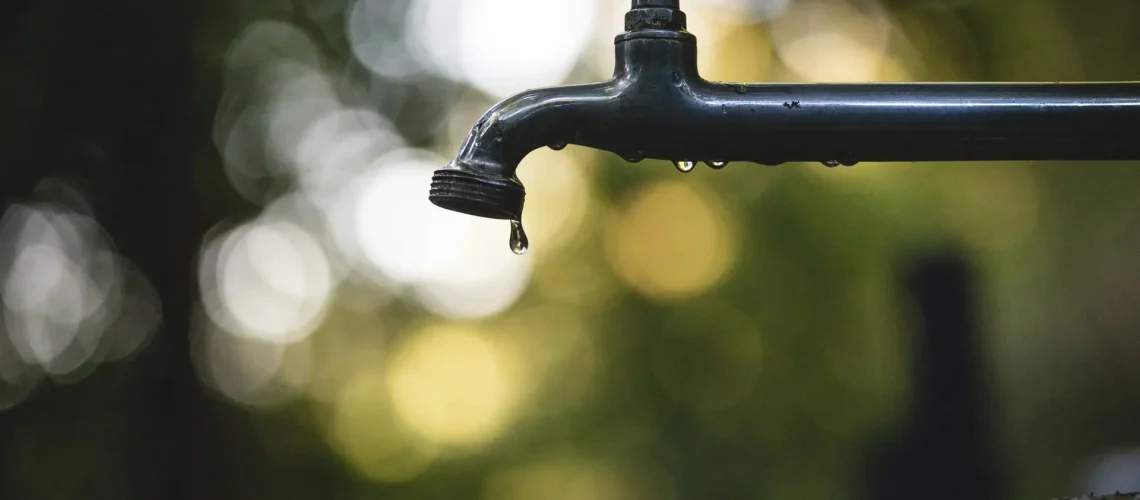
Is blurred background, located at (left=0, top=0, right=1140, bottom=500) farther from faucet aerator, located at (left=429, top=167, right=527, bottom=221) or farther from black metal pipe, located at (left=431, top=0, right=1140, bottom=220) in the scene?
faucet aerator, located at (left=429, top=167, right=527, bottom=221)

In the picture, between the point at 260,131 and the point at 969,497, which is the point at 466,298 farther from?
the point at 969,497

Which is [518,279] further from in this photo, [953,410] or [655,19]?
[655,19]

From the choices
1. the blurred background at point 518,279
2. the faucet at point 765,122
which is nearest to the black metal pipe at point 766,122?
the faucet at point 765,122

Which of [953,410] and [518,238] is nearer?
[518,238]

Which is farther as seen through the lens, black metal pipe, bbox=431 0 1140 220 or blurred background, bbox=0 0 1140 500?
blurred background, bbox=0 0 1140 500

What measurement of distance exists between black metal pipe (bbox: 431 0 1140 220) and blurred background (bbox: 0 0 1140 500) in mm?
967

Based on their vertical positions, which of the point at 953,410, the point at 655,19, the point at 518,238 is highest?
the point at 655,19

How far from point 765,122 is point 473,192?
14cm

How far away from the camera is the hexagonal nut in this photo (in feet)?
1.46

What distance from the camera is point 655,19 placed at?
44 centimetres

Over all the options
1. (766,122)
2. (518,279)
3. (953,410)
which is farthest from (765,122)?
(518,279)

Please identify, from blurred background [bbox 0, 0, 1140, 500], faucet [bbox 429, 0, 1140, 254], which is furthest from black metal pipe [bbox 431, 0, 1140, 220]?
blurred background [bbox 0, 0, 1140, 500]

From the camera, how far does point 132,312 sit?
196 cm

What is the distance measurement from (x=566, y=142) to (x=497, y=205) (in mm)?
56
